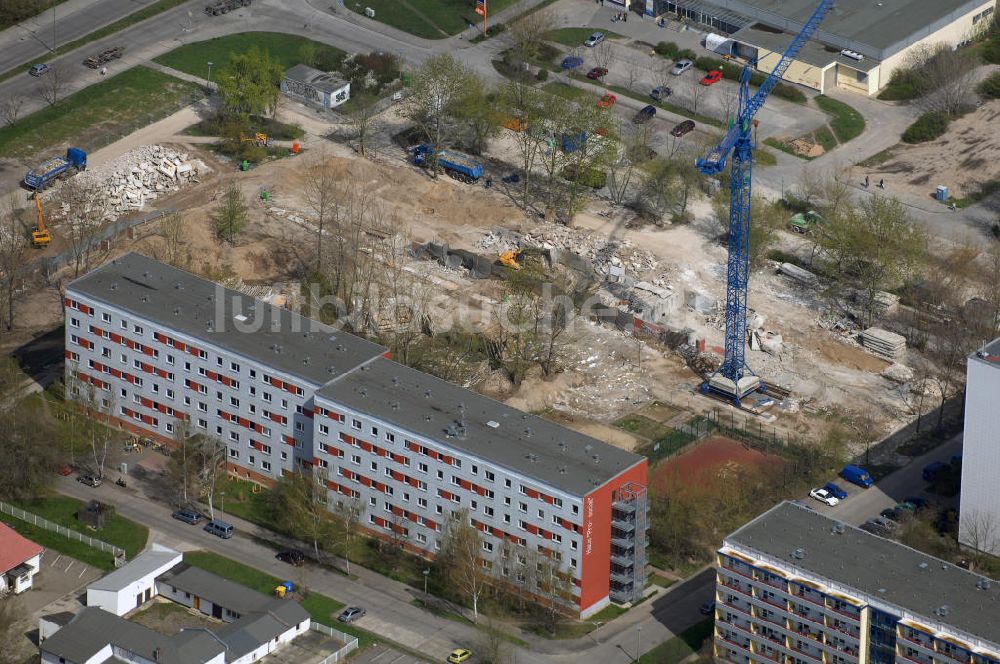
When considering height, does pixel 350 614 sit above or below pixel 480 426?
below

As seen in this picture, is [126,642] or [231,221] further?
[231,221]

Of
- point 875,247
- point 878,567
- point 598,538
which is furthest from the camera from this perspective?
point 875,247

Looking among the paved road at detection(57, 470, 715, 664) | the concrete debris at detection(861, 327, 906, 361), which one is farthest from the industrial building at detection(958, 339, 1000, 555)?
the concrete debris at detection(861, 327, 906, 361)

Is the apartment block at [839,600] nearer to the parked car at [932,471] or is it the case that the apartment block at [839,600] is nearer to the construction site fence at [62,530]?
the parked car at [932,471]

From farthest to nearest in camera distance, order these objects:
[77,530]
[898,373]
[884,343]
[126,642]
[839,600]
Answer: [884,343]
[898,373]
[77,530]
[126,642]
[839,600]

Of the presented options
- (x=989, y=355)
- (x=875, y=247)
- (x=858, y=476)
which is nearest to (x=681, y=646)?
(x=858, y=476)

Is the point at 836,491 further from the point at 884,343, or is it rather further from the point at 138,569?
the point at 138,569

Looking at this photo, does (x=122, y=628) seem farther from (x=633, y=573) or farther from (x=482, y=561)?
→ (x=633, y=573)
